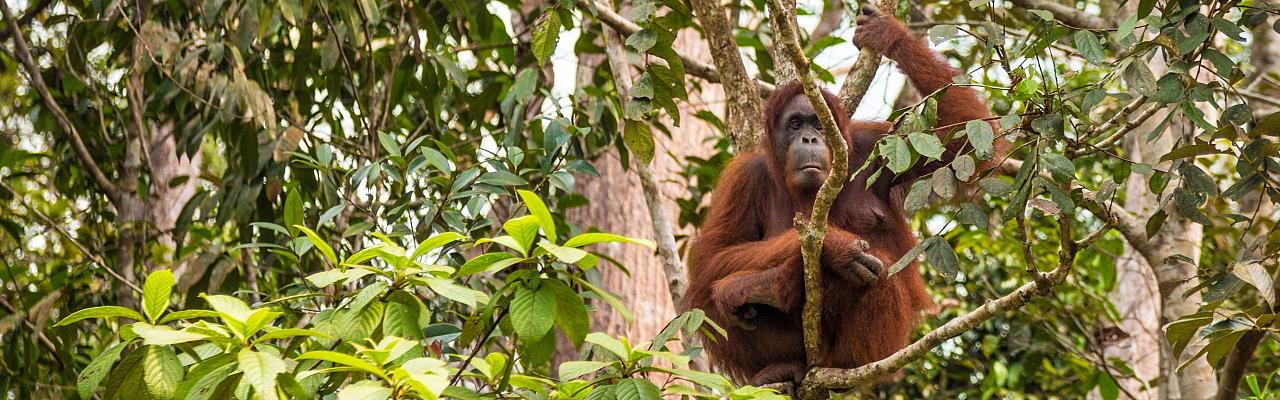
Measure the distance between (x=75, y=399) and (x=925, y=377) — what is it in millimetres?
5753

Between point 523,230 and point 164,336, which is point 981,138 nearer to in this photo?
point 523,230

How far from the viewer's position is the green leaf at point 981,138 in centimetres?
271

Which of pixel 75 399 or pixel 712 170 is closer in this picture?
pixel 75 399

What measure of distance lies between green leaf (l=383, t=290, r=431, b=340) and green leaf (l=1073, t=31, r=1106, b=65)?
1.70 m

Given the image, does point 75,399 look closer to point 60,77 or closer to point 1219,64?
point 60,77

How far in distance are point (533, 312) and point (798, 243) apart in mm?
1944

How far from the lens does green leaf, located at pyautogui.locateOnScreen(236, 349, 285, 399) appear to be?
187 cm

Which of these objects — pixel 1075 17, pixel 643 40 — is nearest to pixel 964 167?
pixel 643 40

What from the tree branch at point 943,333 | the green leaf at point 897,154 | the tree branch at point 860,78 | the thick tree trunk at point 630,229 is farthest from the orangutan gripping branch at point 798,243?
the thick tree trunk at point 630,229

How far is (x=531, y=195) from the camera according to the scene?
2.25 m

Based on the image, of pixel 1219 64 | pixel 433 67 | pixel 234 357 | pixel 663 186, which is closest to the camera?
pixel 234 357

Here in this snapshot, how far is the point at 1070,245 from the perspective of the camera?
2.80m

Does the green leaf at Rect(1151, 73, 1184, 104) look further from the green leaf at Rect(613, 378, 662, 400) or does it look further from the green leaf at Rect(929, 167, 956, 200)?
the green leaf at Rect(613, 378, 662, 400)

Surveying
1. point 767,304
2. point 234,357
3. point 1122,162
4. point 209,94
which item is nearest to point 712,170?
point 767,304
